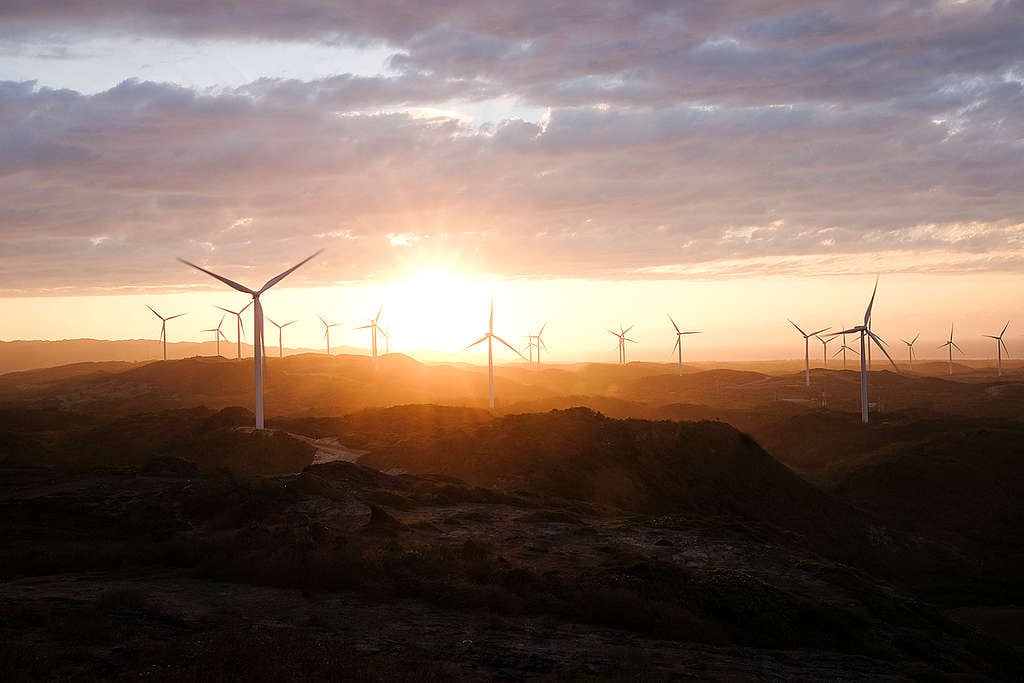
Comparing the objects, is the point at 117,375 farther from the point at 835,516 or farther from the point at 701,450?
the point at 835,516


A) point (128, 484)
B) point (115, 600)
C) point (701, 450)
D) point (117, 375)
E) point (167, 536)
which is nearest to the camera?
point (115, 600)

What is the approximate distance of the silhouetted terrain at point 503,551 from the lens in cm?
2198

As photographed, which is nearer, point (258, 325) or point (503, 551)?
point (503, 551)

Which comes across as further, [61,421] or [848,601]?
[61,421]

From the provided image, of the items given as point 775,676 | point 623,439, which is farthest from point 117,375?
point 775,676

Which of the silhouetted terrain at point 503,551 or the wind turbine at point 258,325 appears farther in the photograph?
the wind turbine at point 258,325

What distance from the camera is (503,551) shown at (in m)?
35.1

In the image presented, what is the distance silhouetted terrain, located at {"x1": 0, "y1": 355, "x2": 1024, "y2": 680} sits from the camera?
72.1 ft

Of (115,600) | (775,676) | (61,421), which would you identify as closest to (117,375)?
(61,421)

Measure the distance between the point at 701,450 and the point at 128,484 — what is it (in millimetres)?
40603

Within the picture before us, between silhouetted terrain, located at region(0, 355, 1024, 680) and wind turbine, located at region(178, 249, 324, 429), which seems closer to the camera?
silhouetted terrain, located at region(0, 355, 1024, 680)

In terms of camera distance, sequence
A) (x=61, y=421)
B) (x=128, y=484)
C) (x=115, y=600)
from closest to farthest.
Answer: (x=115, y=600)
(x=128, y=484)
(x=61, y=421)

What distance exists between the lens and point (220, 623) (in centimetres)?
2273

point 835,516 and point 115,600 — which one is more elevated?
point 115,600
